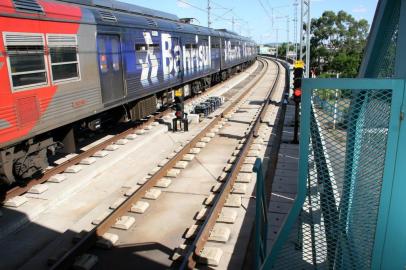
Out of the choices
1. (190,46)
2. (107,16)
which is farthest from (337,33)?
(107,16)

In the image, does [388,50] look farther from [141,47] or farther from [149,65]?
[149,65]

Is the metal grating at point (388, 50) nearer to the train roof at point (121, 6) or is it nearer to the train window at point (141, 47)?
the train roof at point (121, 6)

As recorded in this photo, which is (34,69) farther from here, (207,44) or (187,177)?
(207,44)

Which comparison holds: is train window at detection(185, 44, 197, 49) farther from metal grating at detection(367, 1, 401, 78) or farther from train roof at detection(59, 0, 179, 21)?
metal grating at detection(367, 1, 401, 78)

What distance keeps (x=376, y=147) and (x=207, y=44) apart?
19403mm

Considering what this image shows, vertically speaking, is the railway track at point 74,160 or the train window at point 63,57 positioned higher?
the train window at point 63,57

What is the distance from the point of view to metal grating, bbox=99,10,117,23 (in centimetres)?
996

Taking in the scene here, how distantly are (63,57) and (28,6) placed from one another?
1271mm

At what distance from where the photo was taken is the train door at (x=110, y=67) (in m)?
9.84

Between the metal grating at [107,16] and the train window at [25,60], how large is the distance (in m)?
2.77

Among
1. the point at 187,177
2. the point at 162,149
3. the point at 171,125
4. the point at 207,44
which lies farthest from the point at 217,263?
the point at 207,44

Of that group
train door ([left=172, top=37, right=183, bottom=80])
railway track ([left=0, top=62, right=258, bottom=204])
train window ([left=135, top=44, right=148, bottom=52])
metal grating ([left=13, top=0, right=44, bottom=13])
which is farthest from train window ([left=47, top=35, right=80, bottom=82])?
train door ([left=172, top=37, right=183, bottom=80])

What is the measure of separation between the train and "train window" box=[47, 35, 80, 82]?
0.8 inches

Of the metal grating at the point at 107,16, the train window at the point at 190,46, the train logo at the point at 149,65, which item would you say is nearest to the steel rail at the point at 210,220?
the train logo at the point at 149,65
